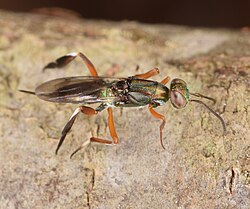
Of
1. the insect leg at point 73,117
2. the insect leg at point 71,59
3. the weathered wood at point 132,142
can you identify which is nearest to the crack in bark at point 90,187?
the weathered wood at point 132,142

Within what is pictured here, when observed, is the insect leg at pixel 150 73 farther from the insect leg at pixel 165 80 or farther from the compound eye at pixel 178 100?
the compound eye at pixel 178 100

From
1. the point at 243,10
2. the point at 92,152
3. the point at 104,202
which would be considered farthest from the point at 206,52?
the point at 243,10

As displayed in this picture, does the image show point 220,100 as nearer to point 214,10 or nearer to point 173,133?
point 173,133

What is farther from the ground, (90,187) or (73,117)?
(73,117)

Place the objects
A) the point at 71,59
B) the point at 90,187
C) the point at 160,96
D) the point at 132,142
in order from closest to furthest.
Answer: the point at 90,187
the point at 132,142
the point at 160,96
the point at 71,59

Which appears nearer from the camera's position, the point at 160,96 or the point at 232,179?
the point at 232,179

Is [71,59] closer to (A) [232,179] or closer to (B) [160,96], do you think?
(B) [160,96]

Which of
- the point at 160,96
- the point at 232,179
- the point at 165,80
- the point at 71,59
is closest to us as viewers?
the point at 232,179

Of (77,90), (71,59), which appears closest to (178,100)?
(77,90)
